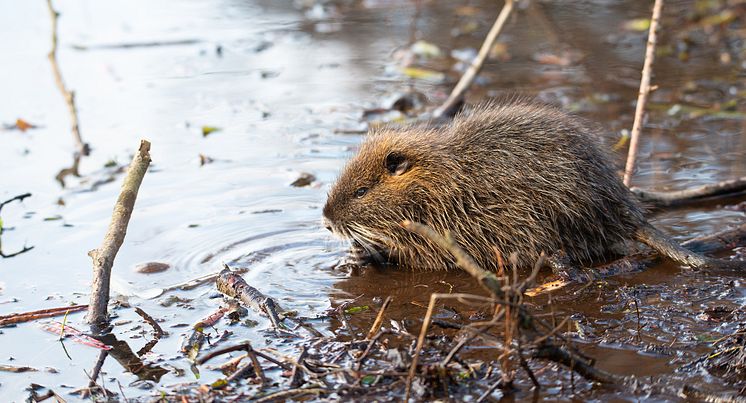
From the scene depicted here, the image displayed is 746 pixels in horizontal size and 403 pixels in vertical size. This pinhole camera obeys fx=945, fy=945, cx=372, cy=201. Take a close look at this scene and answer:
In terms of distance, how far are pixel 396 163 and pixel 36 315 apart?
178cm

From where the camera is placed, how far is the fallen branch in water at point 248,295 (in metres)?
3.70

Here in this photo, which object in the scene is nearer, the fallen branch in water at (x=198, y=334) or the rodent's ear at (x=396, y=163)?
the fallen branch in water at (x=198, y=334)

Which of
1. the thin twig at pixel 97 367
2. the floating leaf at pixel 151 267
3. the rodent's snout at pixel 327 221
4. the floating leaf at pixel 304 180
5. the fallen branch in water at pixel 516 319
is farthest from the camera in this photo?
the floating leaf at pixel 304 180

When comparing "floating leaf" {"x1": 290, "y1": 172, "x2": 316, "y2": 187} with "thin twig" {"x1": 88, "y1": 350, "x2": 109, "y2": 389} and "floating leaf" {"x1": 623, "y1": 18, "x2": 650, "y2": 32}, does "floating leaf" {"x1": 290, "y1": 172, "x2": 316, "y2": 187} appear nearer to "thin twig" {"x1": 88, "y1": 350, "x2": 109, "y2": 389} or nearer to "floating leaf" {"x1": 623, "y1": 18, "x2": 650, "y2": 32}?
"thin twig" {"x1": 88, "y1": 350, "x2": 109, "y2": 389}

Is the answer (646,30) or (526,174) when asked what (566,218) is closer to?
(526,174)

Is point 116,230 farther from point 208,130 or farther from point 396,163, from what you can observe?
point 208,130

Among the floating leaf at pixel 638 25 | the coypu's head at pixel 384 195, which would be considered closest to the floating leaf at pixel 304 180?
the coypu's head at pixel 384 195

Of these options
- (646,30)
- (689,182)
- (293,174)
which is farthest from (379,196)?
(646,30)

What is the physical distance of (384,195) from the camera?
14.9 ft

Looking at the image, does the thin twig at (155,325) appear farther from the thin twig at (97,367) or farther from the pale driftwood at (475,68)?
the pale driftwood at (475,68)

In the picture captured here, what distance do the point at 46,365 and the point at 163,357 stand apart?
434 millimetres

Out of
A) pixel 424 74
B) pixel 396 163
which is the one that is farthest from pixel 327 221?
pixel 424 74

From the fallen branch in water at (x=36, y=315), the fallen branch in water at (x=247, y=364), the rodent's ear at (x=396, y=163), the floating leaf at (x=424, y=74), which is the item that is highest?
the rodent's ear at (x=396, y=163)

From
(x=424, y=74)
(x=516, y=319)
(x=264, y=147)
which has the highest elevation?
(x=516, y=319)
